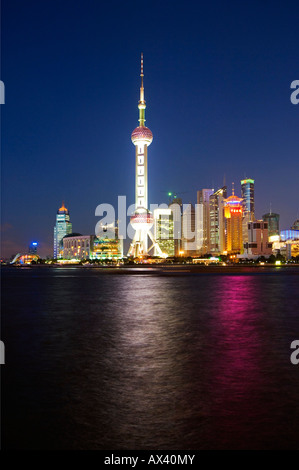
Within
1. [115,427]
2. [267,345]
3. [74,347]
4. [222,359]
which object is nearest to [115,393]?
[115,427]

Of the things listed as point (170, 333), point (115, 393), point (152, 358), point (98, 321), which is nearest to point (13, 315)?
point (98, 321)

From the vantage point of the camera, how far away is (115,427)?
26.9ft

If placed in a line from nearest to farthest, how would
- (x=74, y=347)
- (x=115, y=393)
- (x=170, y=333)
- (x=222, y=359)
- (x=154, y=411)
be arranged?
(x=154, y=411)
(x=115, y=393)
(x=222, y=359)
(x=74, y=347)
(x=170, y=333)

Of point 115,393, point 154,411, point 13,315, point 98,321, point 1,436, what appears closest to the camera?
point 1,436

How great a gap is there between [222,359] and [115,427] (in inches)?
283

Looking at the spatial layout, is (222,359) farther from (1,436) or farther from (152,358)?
(1,436)

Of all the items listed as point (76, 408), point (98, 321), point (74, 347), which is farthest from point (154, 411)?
point (98, 321)

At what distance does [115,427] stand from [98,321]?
686 inches

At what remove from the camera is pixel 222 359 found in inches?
576

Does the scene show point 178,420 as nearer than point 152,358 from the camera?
Yes
